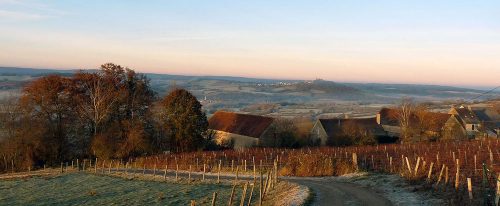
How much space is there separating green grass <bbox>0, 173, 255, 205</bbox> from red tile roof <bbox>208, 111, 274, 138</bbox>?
32240 mm

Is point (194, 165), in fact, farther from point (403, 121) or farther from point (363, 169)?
point (403, 121)

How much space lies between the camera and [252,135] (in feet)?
228

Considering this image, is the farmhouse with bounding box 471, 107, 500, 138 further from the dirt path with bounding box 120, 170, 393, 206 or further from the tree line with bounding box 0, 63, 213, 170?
the dirt path with bounding box 120, 170, 393, 206

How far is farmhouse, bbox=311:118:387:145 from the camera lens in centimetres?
6881

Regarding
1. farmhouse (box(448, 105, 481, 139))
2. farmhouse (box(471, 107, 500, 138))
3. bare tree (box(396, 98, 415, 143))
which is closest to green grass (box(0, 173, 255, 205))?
bare tree (box(396, 98, 415, 143))

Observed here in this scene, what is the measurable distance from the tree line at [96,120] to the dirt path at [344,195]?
3245 cm

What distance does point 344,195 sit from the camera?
2427 cm

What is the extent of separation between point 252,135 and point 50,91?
27371 millimetres

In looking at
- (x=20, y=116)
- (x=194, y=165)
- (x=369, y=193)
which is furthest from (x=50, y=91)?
(x=369, y=193)

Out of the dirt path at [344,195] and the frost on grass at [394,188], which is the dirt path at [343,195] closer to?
the dirt path at [344,195]

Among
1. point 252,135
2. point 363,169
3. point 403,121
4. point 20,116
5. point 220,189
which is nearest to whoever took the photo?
point 220,189

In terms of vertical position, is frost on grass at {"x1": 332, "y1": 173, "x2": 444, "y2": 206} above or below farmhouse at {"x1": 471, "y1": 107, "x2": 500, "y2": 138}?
above

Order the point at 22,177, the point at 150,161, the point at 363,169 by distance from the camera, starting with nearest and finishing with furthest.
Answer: the point at 363,169, the point at 22,177, the point at 150,161

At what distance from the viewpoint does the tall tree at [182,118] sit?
58469mm
